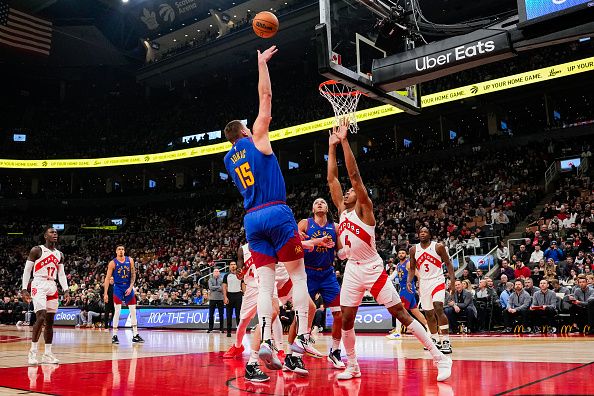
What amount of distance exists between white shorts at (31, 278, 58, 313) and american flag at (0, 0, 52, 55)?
26487 mm

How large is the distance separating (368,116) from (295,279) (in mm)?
22518

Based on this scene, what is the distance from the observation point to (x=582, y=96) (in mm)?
28344

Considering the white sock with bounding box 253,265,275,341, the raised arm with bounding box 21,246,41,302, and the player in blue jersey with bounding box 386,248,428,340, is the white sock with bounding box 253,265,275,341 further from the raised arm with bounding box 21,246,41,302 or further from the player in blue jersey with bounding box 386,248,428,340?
the player in blue jersey with bounding box 386,248,428,340

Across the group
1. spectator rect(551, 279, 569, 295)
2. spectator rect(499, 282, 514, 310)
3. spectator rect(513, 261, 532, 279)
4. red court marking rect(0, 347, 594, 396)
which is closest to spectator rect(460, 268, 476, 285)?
spectator rect(513, 261, 532, 279)

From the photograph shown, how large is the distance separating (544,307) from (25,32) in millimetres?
30870

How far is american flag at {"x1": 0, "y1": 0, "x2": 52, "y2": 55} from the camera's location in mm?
30031

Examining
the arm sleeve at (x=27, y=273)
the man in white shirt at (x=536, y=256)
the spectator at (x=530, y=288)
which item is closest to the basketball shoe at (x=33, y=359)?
the arm sleeve at (x=27, y=273)

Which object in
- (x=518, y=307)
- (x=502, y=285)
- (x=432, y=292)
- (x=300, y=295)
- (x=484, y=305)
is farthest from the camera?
(x=502, y=285)

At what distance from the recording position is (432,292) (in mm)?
8523

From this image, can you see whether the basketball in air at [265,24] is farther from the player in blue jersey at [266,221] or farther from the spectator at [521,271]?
the spectator at [521,271]

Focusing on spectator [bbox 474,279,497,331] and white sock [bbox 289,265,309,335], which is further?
spectator [bbox 474,279,497,331]

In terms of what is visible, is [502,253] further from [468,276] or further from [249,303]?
[249,303]

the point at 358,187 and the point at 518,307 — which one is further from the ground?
the point at 358,187

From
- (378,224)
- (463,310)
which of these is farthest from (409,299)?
(378,224)
